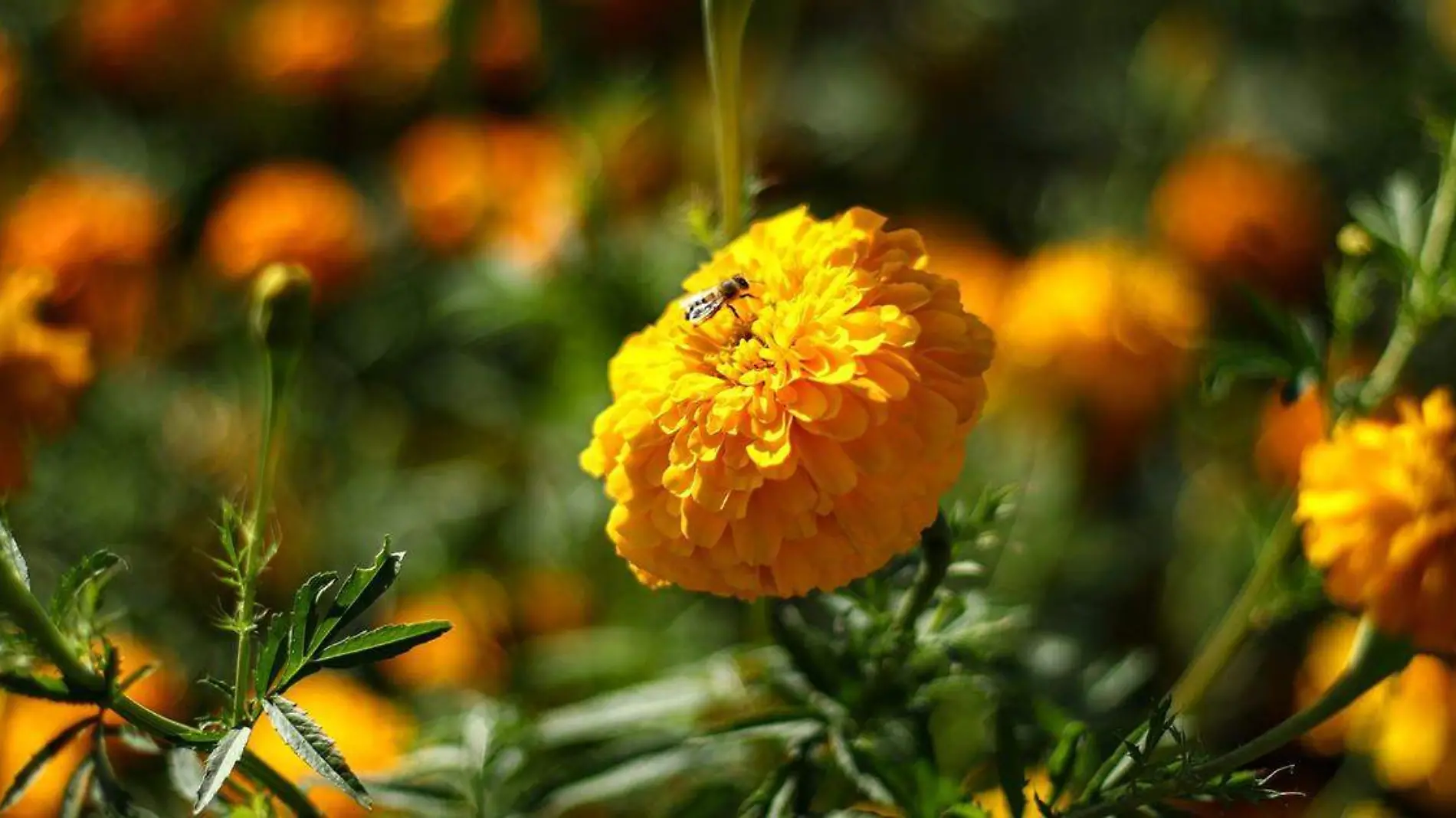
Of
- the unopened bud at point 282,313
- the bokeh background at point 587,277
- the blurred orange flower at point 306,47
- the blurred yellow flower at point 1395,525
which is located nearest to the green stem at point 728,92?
the bokeh background at point 587,277

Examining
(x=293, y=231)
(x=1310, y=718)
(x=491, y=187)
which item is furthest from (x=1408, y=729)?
(x=293, y=231)

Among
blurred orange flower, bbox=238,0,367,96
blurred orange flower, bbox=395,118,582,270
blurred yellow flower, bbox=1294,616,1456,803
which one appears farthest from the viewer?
blurred orange flower, bbox=238,0,367,96

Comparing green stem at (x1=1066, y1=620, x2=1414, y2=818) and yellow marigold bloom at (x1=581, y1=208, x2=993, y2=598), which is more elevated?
yellow marigold bloom at (x1=581, y1=208, x2=993, y2=598)

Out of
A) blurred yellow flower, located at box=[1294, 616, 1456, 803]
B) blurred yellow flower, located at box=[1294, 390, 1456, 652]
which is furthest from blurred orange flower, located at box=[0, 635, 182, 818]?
blurred yellow flower, located at box=[1294, 616, 1456, 803]

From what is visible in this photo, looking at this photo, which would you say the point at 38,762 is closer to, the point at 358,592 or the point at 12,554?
the point at 12,554

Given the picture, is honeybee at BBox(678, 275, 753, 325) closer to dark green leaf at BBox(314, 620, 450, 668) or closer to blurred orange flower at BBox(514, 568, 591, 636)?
dark green leaf at BBox(314, 620, 450, 668)

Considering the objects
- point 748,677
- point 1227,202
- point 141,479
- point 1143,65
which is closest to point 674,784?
point 748,677

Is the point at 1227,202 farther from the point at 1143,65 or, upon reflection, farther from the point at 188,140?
the point at 188,140
